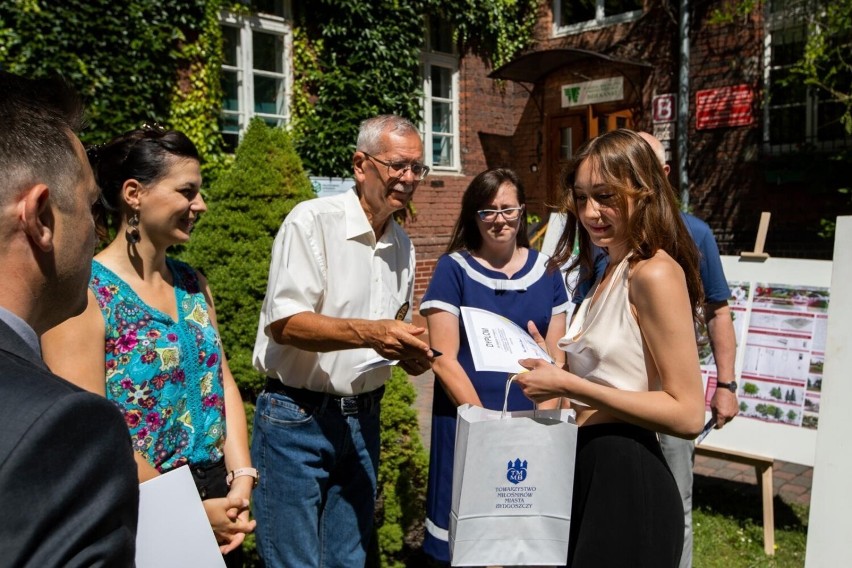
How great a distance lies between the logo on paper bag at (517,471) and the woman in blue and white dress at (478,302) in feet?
2.82

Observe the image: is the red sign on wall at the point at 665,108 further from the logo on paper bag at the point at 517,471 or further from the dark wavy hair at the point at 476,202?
the logo on paper bag at the point at 517,471

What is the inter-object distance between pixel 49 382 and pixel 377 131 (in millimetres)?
1983

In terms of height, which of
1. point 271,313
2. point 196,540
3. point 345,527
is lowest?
point 345,527

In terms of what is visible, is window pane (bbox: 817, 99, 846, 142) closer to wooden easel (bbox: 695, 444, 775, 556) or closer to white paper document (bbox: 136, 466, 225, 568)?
wooden easel (bbox: 695, 444, 775, 556)

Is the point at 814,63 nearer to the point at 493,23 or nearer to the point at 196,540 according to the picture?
the point at 493,23

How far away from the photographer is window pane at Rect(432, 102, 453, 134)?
11771mm

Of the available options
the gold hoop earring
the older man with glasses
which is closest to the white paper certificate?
the older man with glasses

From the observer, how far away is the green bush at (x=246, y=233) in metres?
3.84

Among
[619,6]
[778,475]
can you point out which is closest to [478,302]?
[778,475]

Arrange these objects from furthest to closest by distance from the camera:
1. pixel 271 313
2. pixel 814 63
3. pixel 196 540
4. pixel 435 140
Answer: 1. pixel 435 140
2. pixel 814 63
3. pixel 271 313
4. pixel 196 540

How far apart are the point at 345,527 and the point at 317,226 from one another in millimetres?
1184

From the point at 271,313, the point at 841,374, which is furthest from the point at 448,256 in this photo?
the point at 841,374

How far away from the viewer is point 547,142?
12.3 meters

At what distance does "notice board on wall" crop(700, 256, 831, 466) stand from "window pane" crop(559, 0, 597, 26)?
8.79 m
